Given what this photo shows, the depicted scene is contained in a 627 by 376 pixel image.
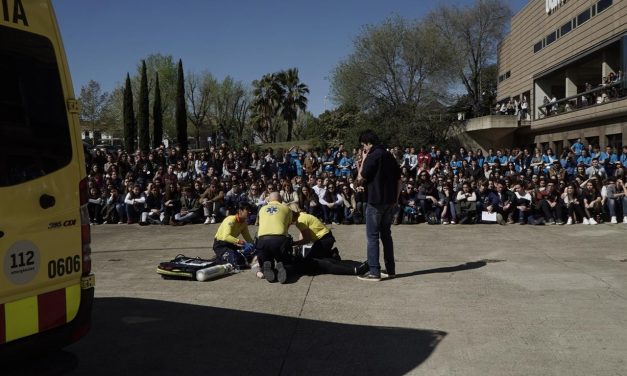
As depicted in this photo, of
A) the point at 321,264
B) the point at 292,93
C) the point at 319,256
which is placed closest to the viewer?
the point at 321,264

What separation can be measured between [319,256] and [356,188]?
7.08 m

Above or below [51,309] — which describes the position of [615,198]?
above

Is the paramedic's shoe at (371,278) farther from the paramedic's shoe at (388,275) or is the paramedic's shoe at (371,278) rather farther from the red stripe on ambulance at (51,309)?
the red stripe on ambulance at (51,309)

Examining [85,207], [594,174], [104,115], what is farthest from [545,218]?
[104,115]

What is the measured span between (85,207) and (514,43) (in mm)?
40942

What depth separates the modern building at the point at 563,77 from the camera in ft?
79.6

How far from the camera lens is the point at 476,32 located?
4669 centimetres

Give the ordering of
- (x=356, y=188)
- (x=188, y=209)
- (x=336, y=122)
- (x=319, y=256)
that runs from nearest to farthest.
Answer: (x=319, y=256) < (x=356, y=188) < (x=188, y=209) < (x=336, y=122)

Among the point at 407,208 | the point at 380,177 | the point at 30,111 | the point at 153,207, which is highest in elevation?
the point at 30,111

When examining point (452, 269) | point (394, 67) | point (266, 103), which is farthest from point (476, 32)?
point (452, 269)

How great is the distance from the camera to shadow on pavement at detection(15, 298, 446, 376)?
4.15 m

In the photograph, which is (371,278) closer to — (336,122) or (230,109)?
(336,122)

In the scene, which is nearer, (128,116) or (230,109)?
(128,116)

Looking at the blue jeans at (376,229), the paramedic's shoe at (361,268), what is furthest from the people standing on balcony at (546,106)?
the blue jeans at (376,229)
